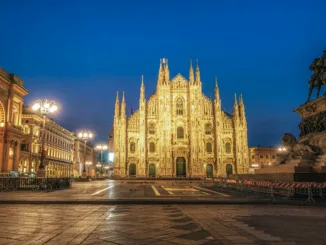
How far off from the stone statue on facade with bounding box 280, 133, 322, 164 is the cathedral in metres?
41.5

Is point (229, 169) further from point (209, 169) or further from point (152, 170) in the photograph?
point (152, 170)

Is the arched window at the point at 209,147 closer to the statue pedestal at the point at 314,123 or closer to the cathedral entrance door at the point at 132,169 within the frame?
the cathedral entrance door at the point at 132,169

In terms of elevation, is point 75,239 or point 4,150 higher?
point 4,150

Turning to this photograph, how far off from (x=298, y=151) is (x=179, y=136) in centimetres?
4572

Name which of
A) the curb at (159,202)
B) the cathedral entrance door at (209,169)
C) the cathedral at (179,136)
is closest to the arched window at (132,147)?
the cathedral at (179,136)

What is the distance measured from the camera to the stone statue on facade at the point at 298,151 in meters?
14.3

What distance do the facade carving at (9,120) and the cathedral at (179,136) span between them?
20.6 metres

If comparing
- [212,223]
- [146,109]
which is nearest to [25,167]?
[146,109]

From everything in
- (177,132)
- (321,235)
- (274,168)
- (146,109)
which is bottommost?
(321,235)

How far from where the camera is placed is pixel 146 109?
6047cm

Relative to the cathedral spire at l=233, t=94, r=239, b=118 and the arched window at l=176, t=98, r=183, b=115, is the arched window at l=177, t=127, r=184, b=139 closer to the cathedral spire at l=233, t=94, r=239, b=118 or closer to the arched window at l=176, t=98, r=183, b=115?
the arched window at l=176, t=98, r=183, b=115

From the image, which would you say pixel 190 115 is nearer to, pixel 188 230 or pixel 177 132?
pixel 177 132

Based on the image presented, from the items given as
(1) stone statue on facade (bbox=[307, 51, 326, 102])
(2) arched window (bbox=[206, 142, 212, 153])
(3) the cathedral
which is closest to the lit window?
(3) the cathedral

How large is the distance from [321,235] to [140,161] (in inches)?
2059
